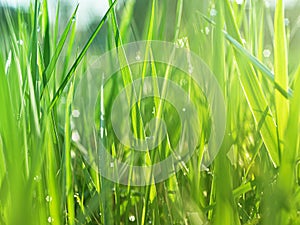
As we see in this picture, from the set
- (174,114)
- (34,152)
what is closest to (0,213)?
(34,152)

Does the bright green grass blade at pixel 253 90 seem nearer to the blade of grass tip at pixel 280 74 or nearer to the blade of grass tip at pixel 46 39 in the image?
the blade of grass tip at pixel 280 74

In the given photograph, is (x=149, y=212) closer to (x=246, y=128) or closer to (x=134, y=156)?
(x=134, y=156)

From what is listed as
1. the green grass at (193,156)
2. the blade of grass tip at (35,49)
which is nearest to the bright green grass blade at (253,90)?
the green grass at (193,156)

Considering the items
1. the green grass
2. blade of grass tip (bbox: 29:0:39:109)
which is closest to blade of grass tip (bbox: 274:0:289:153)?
the green grass

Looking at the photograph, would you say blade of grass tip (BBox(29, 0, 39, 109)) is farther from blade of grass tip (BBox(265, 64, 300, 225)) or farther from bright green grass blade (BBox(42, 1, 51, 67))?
blade of grass tip (BBox(265, 64, 300, 225))

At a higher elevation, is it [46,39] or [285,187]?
[46,39]

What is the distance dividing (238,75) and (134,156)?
99mm

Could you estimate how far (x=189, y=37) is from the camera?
0.43 metres

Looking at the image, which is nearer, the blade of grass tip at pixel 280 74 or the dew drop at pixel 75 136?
the blade of grass tip at pixel 280 74

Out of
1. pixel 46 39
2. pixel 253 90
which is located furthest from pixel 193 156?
pixel 46 39

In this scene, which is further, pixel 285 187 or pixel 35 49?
pixel 35 49

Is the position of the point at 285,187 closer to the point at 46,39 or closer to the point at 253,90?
the point at 253,90

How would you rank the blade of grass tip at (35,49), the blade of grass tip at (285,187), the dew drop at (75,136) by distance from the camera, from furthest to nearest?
the dew drop at (75,136), the blade of grass tip at (35,49), the blade of grass tip at (285,187)

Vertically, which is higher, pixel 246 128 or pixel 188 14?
pixel 188 14
